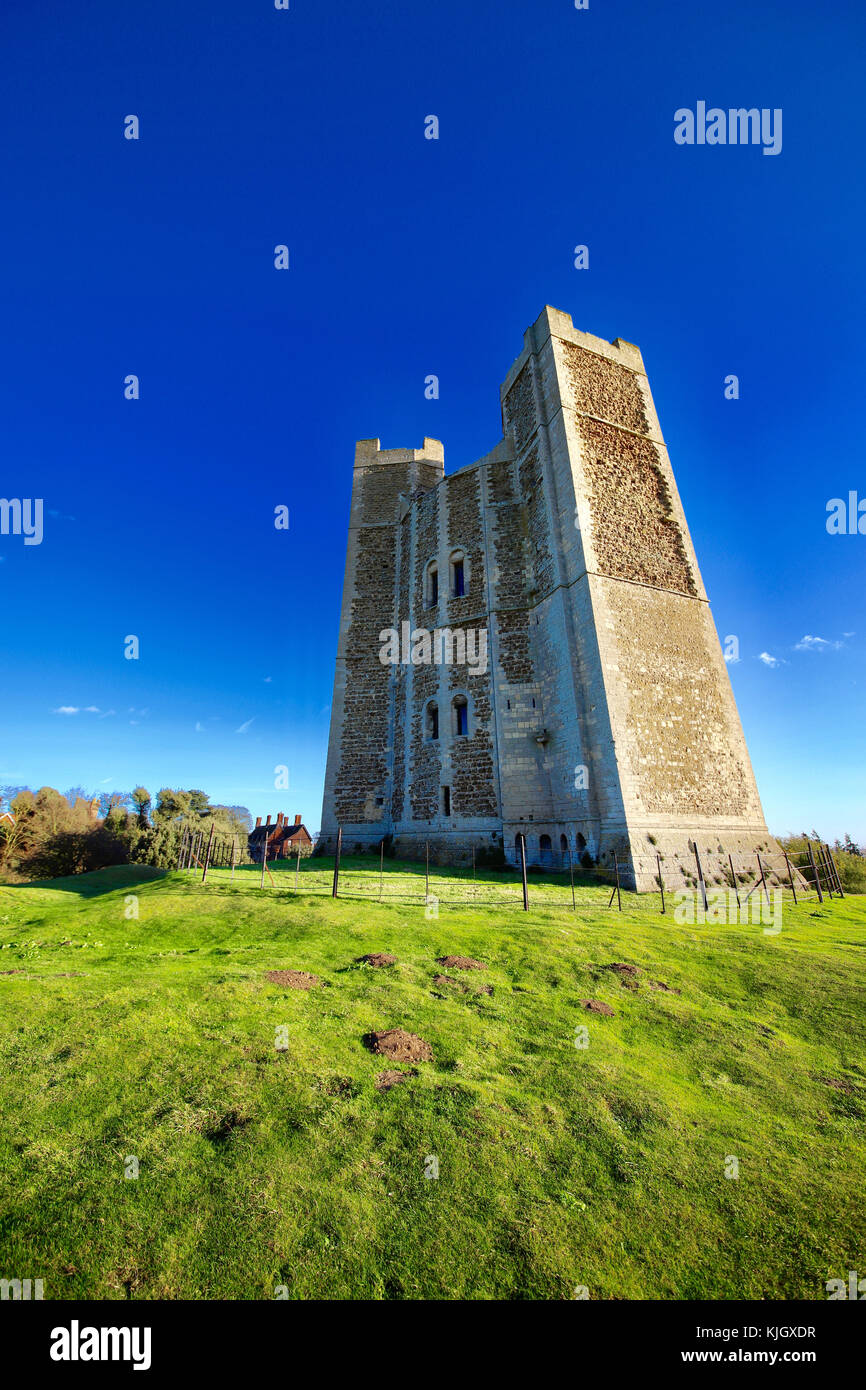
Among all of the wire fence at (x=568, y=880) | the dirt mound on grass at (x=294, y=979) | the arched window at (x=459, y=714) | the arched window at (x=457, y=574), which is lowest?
the wire fence at (x=568, y=880)

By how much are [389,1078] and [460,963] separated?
9.60 ft

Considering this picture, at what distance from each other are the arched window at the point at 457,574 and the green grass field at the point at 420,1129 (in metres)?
15.4

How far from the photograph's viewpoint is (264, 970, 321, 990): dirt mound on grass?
6.05 m

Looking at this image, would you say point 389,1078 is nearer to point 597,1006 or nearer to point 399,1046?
point 399,1046

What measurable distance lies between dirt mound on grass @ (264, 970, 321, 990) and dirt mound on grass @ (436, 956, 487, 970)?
1.77 meters

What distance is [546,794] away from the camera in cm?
1673

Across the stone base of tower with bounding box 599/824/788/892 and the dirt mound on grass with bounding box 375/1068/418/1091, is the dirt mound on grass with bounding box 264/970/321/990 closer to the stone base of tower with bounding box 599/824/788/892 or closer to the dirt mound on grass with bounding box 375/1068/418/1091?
the dirt mound on grass with bounding box 375/1068/418/1091

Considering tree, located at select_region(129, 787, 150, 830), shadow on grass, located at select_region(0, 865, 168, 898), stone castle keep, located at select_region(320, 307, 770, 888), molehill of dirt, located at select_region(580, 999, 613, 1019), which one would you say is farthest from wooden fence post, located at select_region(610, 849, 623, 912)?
tree, located at select_region(129, 787, 150, 830)

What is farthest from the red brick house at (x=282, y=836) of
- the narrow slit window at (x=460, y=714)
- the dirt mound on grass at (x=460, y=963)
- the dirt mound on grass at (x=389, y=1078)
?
the dirt mound on grass at (x=389, y=1078)

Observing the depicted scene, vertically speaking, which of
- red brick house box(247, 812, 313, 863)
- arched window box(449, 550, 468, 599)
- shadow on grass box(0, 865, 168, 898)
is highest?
arched window box(449, 550, 468, 599)

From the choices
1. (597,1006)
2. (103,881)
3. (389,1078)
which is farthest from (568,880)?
(103,881)

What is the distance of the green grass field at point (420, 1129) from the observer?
111 inches

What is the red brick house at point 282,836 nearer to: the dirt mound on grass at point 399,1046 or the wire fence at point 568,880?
the wire fence at point 568,880

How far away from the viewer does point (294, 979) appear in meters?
6.22
